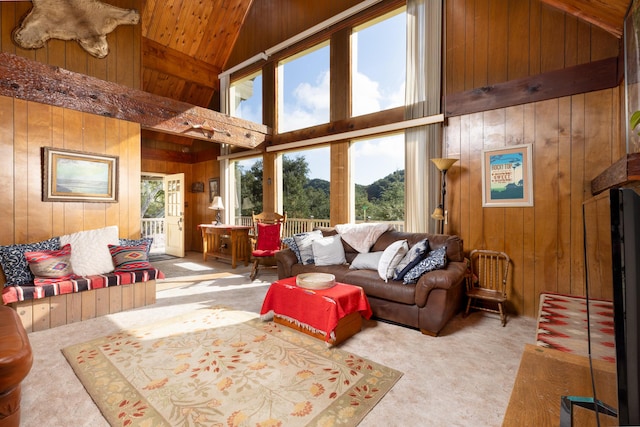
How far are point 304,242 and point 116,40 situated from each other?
3678 millimetres

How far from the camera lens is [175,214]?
7008 mm

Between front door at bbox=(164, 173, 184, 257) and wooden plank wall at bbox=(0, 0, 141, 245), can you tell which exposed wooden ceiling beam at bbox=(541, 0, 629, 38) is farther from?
front door at bbox=(164, 173, 184, 257)

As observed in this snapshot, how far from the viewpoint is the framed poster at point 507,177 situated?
10.3ft

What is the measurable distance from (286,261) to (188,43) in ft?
17.7

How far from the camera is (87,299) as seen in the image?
3.00 m

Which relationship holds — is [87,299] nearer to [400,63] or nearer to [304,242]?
[304,242]

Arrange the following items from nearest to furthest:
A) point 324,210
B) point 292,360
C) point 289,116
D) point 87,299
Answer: point 292,360
point 87,299
point 289,116
point 324,210

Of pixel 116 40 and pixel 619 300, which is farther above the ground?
pixel 116 40

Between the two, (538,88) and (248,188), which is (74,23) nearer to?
(248,188)

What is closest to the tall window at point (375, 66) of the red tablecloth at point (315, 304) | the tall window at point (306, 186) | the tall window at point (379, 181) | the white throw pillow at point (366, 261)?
the tall window at point (379, 181)

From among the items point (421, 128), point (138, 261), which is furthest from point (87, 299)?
point (421, 128)

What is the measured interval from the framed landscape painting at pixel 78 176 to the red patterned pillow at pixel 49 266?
0.73 meters

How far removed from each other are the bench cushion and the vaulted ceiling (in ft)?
15.3

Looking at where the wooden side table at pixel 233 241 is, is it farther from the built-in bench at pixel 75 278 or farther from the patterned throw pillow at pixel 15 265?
the patterned throw pillow at pixel 15 265
